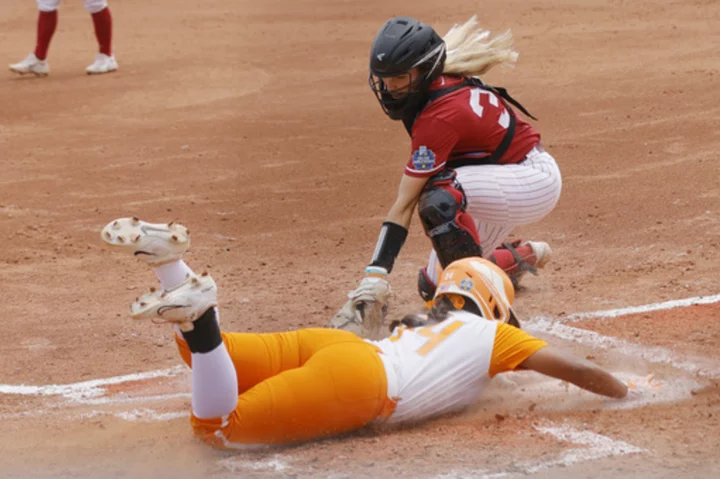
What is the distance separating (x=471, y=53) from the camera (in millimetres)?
5598

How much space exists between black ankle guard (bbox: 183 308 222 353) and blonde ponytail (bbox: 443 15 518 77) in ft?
7.31

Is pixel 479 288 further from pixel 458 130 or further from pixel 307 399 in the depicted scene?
pixel 458 130

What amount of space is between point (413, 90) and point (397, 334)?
150 cm

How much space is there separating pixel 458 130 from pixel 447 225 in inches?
19.4

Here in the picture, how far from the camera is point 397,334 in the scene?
421 cm

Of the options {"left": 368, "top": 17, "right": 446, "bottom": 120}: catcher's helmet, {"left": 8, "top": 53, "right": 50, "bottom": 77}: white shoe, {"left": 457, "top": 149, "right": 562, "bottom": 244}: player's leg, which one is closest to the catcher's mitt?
{"left": 457, "top": 149, "right": 562, "bottom": 244}: player's leg

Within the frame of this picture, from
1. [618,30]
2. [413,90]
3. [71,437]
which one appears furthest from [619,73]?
[71,437]

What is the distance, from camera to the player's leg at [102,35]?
11.2 metres

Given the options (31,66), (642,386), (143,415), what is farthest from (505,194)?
(31,66)

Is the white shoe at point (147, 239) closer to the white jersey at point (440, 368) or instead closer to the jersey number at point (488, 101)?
the white jersey at point (440, 368)

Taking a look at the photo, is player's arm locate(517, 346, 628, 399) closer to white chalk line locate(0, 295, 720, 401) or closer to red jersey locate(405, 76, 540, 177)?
white chalk line locate(0, 295, 720, 401)

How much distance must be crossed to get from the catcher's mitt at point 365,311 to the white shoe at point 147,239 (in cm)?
126

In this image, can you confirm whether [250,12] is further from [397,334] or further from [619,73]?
[397,334]

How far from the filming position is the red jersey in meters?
5.18
